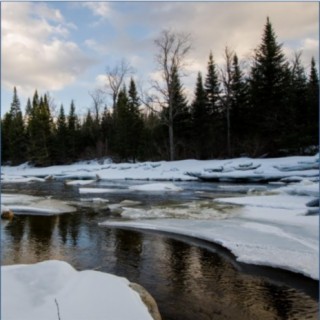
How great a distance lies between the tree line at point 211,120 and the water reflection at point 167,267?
75.9ft

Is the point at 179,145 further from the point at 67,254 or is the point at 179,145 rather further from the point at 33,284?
the point at 33,284

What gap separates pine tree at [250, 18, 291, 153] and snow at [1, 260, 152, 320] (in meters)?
27.7

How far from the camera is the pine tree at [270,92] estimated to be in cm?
3114

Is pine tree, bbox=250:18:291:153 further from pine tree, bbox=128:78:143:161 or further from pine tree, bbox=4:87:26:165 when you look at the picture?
pine tree, bbox=4:87:26:165

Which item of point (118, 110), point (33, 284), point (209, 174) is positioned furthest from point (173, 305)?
point (118, 110)

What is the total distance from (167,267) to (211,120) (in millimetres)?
31449

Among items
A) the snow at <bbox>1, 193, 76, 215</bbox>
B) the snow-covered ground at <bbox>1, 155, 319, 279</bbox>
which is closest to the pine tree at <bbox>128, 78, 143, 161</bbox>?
the snow-covered ground at <bbox>1, 155, 319, 279</bbox>

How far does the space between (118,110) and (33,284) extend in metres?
42.7

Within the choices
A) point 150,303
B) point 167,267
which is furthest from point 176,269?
point 150,303

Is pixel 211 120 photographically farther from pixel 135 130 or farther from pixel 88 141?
pixel 88 141

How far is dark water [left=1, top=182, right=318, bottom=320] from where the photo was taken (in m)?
A: 4.93

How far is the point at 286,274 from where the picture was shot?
6070 mm

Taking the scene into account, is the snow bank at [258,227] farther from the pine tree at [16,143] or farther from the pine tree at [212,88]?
the pine tree at [16,143]

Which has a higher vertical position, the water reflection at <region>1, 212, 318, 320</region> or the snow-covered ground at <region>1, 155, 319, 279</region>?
the snow-covered ground at <region>1, 155, 319, 279</region>
